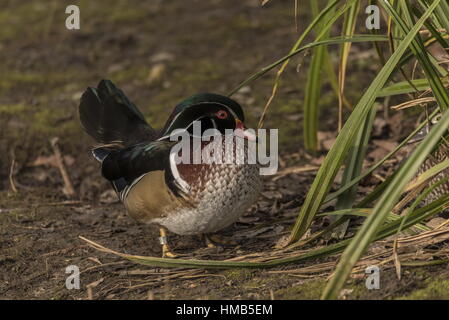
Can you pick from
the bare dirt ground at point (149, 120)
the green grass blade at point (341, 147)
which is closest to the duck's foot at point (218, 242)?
the bare dirt ground at point (149, 120)

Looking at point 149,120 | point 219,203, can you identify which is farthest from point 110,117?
point 149,120

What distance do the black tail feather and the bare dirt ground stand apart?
18.0 inches

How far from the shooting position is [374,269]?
3.17 metres

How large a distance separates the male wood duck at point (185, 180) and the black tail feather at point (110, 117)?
0.19m

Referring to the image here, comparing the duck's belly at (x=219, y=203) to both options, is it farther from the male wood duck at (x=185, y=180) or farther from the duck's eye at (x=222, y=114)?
the duck's eye at (x=222, y=114)

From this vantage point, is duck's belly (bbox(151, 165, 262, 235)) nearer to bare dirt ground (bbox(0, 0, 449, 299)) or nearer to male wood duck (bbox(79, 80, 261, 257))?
male wood duck (bbox(79, 80, 261, 257))

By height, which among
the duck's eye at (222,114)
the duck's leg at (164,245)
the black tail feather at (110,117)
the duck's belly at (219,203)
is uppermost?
the black tail feather at (110,117)

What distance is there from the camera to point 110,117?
430cm

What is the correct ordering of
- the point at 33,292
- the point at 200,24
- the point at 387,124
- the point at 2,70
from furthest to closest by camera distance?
1. the point at 200,24
2. the point at 2,70
3. the point at 387,124
4. the point at 33,292

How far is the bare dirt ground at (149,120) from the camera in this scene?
11.0ft

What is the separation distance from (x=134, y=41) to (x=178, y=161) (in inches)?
143

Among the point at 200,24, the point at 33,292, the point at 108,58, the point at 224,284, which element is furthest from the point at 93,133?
the point at 200,24

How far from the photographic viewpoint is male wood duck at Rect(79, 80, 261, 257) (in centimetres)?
356
